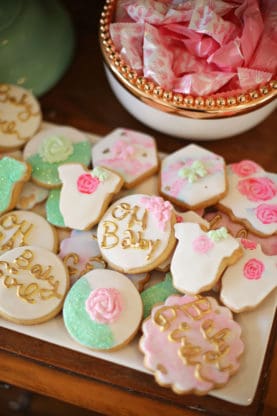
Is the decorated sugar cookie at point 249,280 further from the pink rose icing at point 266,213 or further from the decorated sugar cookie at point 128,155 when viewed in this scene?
the decorated sugar cookie at point 128,155

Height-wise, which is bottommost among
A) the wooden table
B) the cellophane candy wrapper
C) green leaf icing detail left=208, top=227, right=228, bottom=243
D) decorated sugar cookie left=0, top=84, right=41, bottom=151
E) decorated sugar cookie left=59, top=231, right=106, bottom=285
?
the wooden table

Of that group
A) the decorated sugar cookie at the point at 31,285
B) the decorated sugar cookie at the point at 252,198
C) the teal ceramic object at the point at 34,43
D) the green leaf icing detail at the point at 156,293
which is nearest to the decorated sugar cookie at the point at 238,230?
the decorated sugar cookie at the point at 252,198

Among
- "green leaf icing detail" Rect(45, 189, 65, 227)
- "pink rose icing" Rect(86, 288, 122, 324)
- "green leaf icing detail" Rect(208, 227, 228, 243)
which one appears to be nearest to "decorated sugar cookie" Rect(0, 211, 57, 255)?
"green leaf icing detail" Rect(45, 189, 65, 227)

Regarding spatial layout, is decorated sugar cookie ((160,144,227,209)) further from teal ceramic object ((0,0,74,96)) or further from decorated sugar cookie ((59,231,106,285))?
teal ceramic object ((0,0,74,96))

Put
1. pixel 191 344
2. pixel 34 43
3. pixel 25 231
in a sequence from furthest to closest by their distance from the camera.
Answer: pixel 34 43, pixel 25 231, pixel 191 344

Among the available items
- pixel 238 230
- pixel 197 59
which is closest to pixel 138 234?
pixel 238 230

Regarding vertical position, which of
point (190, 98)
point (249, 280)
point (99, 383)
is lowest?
point (99, 383)

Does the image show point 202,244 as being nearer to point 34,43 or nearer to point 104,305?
point 104,305
